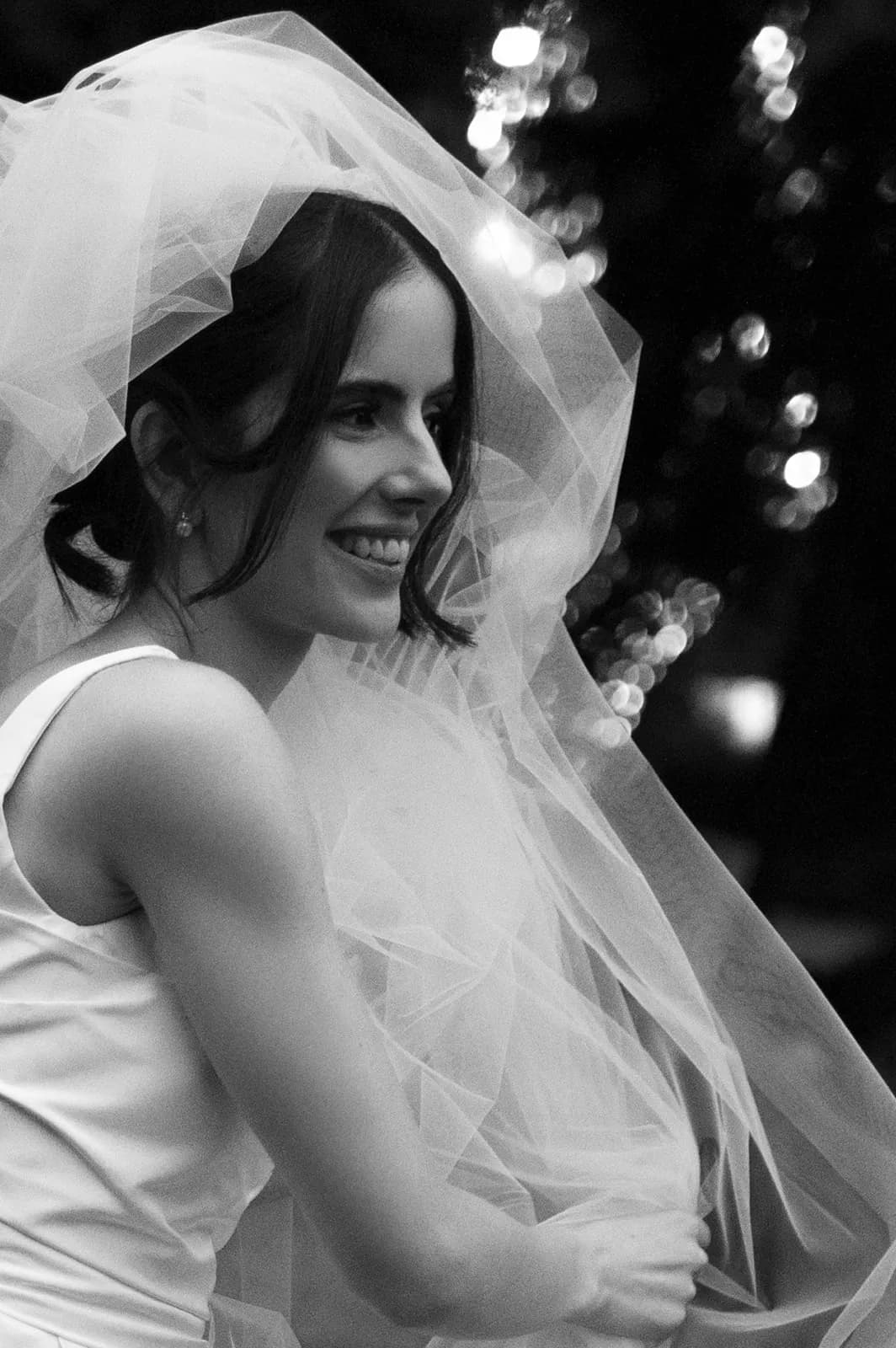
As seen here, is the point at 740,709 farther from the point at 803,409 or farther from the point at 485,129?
the point at 485,129

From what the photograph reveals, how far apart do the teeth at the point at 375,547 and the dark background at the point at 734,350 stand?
5.28 ft

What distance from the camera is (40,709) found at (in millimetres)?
1189

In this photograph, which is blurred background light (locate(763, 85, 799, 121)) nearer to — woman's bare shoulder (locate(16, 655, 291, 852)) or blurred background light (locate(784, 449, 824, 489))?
blurred background light (locate(784, 449, 824, 489))

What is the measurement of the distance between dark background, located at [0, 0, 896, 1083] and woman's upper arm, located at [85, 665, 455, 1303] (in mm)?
1820

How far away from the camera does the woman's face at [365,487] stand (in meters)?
1.31

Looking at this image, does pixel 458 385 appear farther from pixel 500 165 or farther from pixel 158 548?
pixel 500 165

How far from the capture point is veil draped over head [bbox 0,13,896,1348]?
1265 millimetres

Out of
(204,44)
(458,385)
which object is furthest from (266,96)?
(458,385)

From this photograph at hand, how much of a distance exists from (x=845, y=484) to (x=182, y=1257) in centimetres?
195

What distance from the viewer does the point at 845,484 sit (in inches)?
112

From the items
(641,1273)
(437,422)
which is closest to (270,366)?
(437,422)

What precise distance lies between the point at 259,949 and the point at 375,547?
0.35 metres

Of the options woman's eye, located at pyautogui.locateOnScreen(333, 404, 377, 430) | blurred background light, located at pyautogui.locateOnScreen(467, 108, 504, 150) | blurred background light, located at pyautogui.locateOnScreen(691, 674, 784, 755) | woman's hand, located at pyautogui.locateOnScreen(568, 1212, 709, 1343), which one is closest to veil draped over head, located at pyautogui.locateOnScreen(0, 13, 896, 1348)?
woman's hand, located at pyautogui.locateOnScreen(568, 1212, 709, 1343)

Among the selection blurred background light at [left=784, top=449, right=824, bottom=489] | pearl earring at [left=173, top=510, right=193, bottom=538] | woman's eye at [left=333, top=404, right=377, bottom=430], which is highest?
woman's eye at [left=333, top=404, right=377, bottom=430]
